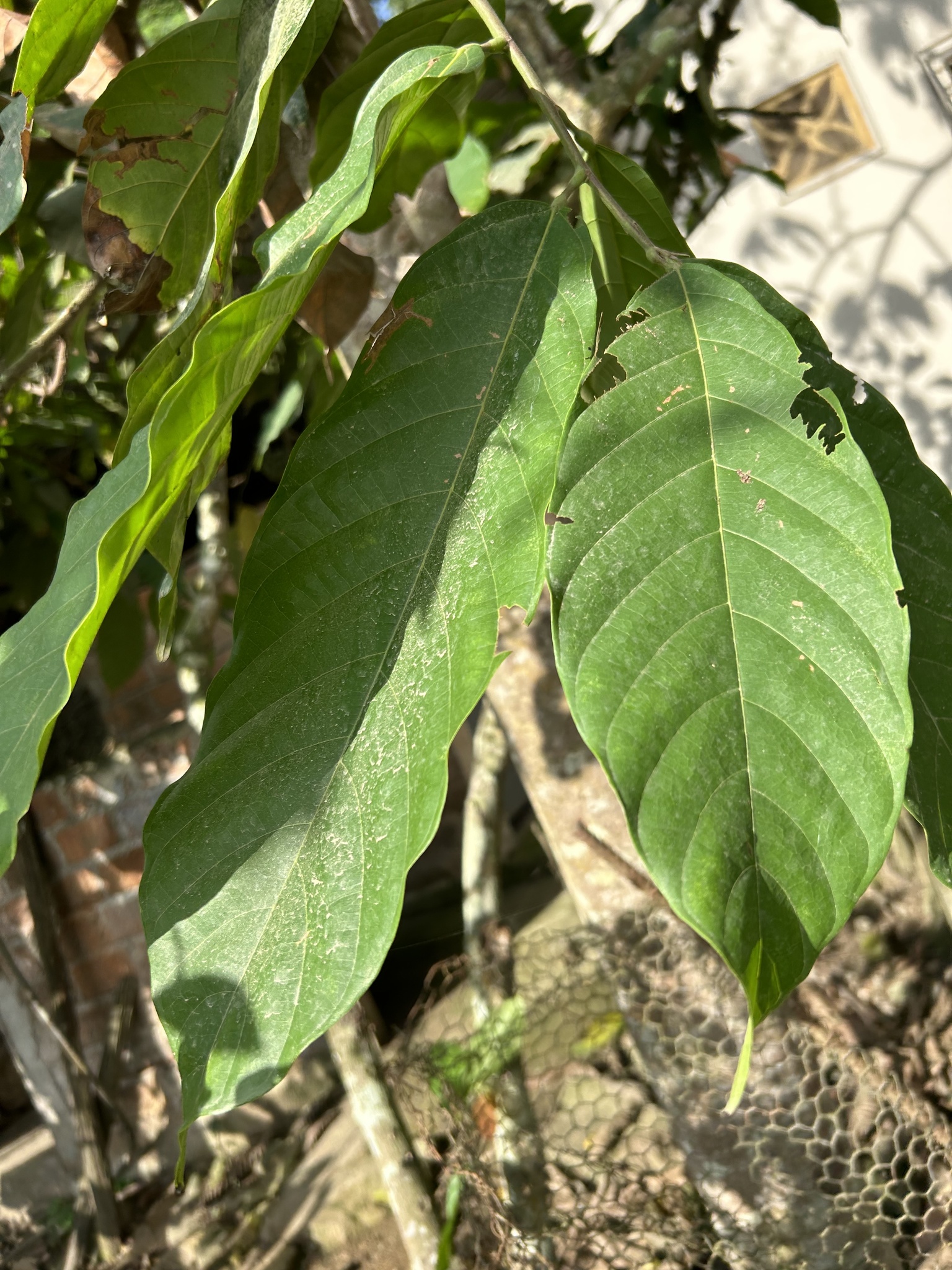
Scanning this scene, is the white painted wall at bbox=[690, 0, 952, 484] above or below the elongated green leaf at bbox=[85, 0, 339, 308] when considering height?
above

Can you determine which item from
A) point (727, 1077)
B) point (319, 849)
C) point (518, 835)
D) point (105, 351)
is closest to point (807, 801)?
point (319, 849)

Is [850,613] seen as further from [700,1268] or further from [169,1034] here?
[700,1268]

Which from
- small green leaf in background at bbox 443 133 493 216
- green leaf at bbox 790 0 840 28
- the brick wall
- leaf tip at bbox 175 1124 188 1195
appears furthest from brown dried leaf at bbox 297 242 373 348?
the brick wall

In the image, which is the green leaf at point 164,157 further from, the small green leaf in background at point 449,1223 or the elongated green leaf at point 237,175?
the small green leaf in background at point 449,1223

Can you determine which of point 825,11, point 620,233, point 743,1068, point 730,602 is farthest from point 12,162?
point 825,11

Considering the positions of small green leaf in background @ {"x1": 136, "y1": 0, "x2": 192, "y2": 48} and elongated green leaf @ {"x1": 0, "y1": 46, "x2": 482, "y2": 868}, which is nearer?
elongated green leaf @ {"x1": 0, "y1": 46, "x2": 482, "y2": 868}

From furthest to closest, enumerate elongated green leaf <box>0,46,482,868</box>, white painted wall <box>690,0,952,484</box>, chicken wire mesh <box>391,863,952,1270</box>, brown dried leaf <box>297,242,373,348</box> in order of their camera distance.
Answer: white painted wall <box>690,0,952,484</box>
chicken wire mesh <box>391,863,952,1270</box>
brown dried leaf <box>297,242,373,348</box>
elongated green leaf <box>0,46,482,868</box>

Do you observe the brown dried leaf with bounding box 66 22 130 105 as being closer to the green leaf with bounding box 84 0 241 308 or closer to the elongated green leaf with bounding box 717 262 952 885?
the green leaf with bounding box 84 0 241 308

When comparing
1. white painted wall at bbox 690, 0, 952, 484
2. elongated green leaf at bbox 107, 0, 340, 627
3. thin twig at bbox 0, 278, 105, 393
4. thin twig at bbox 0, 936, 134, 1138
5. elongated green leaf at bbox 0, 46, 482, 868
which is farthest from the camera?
white painted wall at bbox 690, 0, 952, 484

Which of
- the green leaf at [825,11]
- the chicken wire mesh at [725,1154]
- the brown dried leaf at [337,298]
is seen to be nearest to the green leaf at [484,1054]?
the chicken wire mesh at [725,1154]
